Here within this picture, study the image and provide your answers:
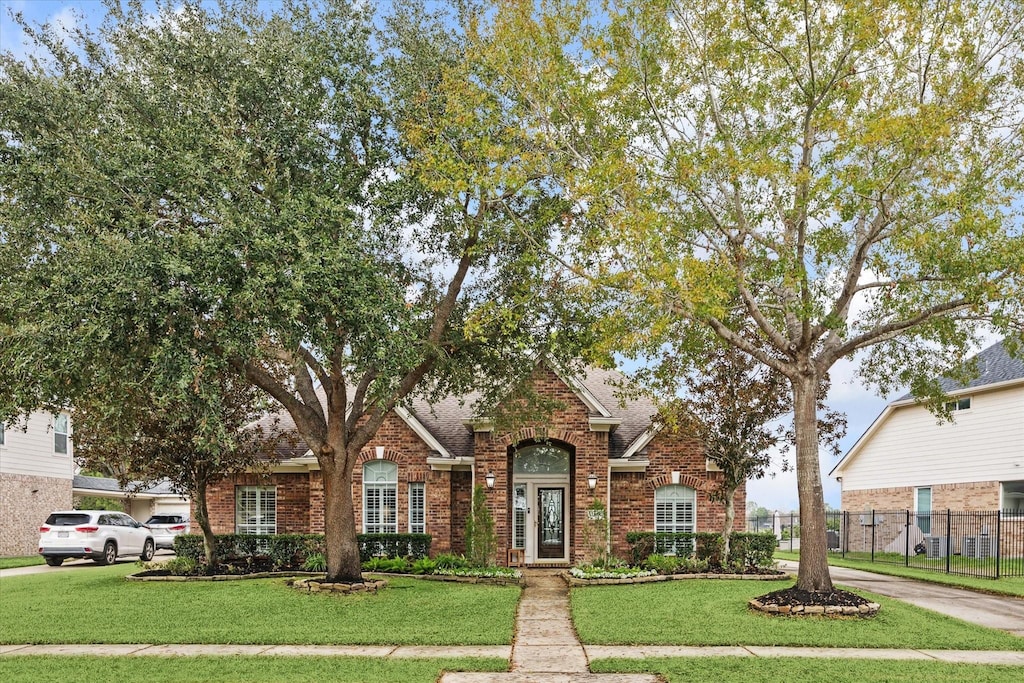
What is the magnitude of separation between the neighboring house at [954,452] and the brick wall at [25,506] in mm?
30495

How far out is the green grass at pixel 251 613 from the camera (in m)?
13.2

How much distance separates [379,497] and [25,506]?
1633 cm

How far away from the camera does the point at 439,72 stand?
17.2 m

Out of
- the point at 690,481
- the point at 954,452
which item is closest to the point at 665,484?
the point at 690,481

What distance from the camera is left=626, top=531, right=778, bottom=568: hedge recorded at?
77.3ft

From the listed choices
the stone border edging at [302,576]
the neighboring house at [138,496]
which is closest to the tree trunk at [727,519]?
the stone border edging at [302,576]

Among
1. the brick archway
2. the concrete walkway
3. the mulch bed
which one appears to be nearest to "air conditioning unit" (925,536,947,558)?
the concrete walkway

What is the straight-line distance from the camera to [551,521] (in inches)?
1025

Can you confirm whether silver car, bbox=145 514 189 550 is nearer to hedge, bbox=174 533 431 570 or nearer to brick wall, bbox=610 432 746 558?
hedge, bbox=174 533 431 570

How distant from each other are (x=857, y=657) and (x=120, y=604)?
12.9 metres

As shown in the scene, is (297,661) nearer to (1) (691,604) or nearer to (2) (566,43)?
(1) (691,604)

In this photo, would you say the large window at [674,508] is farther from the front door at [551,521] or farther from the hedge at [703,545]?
the front door at [551,521]

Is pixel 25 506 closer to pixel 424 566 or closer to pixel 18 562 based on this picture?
pixel 18 562

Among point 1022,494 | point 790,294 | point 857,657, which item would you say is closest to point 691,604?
point 857,657
